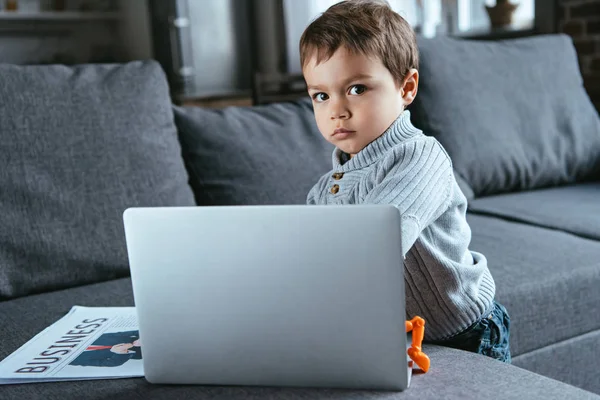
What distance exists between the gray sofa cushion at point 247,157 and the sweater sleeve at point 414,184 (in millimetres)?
668

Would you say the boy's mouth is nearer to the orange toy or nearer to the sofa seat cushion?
the orange toy

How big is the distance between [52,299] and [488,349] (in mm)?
888

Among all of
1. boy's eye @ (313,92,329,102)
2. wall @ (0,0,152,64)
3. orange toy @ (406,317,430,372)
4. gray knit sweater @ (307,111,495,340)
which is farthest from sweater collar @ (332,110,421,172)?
wall @ (0,0,152,64)

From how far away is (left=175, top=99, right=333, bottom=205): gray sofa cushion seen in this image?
66.3 inches

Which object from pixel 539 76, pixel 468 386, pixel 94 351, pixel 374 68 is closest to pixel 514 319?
pixel 468 386

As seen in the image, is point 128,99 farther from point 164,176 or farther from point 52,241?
point 52,241

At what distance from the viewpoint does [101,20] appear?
13.4ft

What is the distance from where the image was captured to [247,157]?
1.71 metres

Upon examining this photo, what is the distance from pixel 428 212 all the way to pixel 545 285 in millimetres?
587

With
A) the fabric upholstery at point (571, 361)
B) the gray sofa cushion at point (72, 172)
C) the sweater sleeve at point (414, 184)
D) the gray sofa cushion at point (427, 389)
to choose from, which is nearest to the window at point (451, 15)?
the gray sofa cushion at point (72, 172)

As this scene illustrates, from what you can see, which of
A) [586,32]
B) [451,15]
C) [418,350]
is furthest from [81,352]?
[451,15]

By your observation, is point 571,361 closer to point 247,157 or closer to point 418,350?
point 418,350

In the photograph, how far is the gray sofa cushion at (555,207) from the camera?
174 centimetres

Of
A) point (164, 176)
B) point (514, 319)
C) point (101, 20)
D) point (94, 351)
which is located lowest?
point (514, 319)
